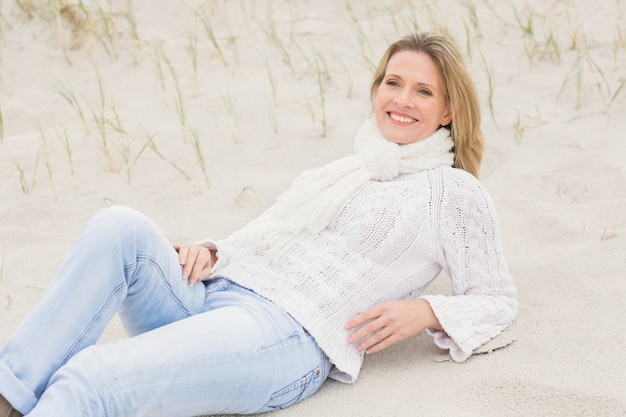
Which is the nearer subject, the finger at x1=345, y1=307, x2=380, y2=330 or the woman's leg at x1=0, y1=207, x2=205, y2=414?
the woman's leg at x1=0, y1=207, x2=205, y2=414

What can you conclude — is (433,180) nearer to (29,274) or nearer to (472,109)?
(472,109)

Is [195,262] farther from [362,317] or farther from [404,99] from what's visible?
[404,99]

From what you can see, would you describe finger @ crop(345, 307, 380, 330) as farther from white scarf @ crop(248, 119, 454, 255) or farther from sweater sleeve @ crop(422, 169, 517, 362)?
white scarf @ crop(248, 119, 454, 255)

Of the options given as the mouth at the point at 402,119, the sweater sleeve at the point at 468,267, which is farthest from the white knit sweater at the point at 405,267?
the mouth at the point at 402,119

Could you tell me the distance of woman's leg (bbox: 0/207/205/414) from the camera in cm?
229

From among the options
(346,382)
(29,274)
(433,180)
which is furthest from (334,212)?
(29,274)

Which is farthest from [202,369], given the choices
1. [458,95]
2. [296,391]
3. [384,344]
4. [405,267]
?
[458,95]

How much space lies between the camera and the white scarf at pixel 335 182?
2.77m

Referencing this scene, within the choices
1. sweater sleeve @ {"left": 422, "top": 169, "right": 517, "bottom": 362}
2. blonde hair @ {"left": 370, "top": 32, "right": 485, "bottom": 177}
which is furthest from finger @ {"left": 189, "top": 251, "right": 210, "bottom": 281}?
blonde hair @ {"left": 370, "top": 32, "right": 485, "bottom": 177}

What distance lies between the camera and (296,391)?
99.0 inches

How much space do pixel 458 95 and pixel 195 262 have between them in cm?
96

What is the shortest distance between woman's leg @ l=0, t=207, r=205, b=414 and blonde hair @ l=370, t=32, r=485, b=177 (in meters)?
0.96

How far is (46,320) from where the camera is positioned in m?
2.35

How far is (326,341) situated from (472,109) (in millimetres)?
876
